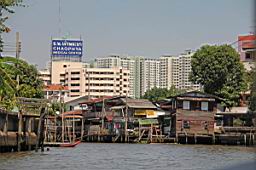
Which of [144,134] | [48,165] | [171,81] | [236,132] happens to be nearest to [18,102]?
[48,165]

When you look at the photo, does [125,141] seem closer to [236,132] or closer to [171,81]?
[236,132]

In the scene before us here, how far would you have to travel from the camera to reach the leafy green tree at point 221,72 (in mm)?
45938

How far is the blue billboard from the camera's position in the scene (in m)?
64.6

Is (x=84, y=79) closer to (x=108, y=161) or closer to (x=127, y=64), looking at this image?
(x=127, y=64)

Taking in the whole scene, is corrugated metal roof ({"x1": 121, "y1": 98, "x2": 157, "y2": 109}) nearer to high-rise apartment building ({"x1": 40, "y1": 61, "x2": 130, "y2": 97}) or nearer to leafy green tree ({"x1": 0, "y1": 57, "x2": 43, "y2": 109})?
Answer: leafy green tree ({"x1": 0, "y1": 57, "x2": 43, "y2": 109})

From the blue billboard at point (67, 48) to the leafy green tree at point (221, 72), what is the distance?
20205 mm

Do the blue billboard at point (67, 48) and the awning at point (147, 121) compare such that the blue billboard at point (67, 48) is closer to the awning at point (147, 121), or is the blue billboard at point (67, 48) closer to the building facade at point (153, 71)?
the awning at point (147, 121)

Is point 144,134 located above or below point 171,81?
below

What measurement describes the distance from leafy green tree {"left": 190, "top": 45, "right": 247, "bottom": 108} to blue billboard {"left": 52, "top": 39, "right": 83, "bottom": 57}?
20205 mm

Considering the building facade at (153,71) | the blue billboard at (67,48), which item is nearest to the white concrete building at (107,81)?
the building facade at (153,71)

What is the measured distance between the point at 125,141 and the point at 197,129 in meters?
6.77

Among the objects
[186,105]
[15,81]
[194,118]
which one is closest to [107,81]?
[186,105]

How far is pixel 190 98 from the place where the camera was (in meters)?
41.5

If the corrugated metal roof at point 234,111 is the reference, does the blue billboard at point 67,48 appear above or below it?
above
